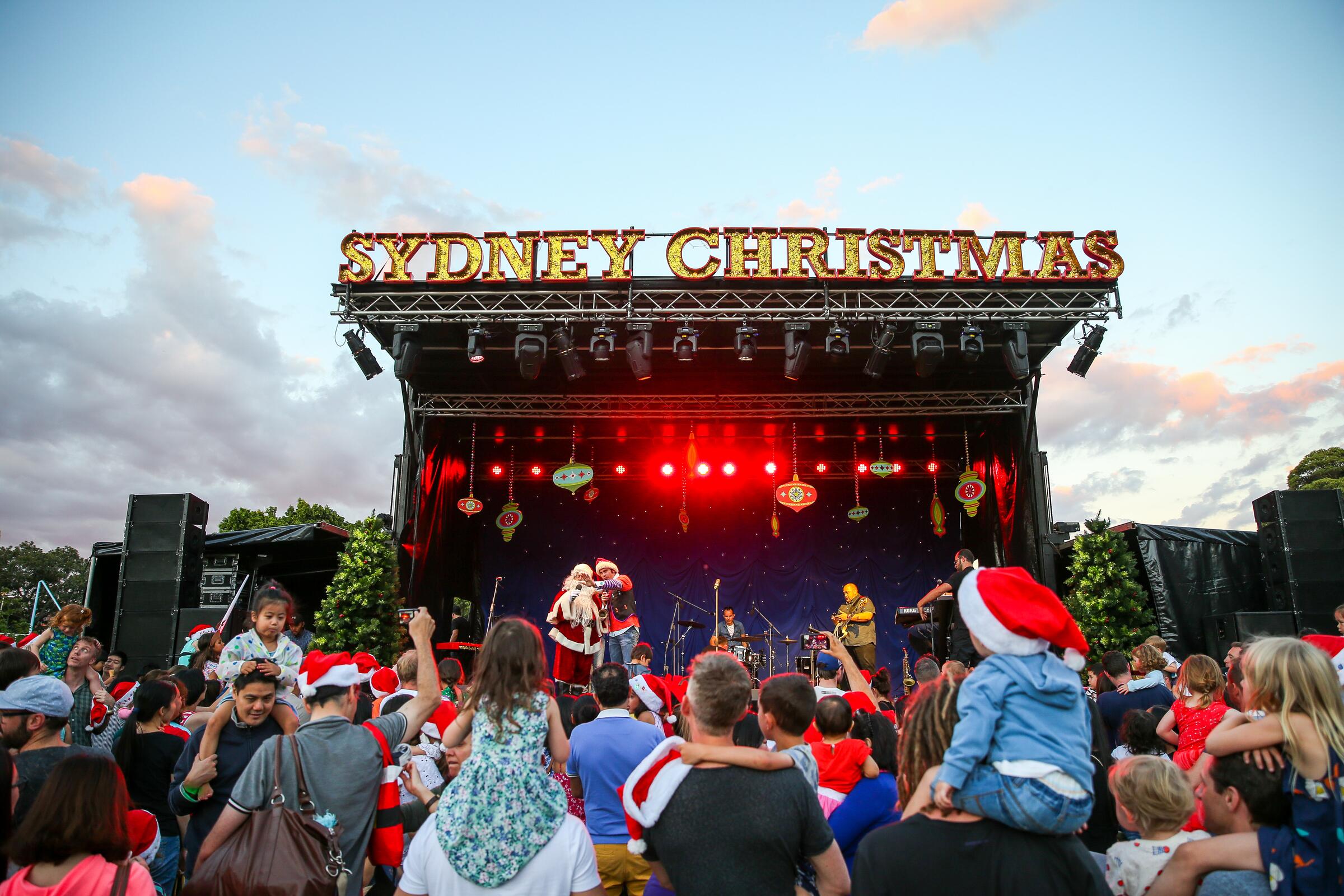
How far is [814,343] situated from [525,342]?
16.6ft

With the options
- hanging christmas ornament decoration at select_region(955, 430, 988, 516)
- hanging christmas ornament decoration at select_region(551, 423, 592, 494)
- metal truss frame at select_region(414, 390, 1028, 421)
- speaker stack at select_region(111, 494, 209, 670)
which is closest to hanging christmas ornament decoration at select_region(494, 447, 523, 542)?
hanging christmas ornament decoration at select_region(551, 423, 592, 494)

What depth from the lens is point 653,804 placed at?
2.34 metres

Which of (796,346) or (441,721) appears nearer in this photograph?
(441,721)

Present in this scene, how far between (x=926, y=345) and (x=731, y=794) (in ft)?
34.8

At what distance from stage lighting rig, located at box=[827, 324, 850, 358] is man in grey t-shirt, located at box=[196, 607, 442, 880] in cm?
980

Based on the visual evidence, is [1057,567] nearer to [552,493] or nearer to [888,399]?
[888,399]

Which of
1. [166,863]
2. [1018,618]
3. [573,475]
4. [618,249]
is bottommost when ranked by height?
[166,863]

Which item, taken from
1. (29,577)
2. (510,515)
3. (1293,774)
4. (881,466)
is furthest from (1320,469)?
(29,577)

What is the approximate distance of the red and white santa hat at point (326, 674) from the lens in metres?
2.90

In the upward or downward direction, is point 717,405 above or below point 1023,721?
above

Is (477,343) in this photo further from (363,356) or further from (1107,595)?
(1107,595)

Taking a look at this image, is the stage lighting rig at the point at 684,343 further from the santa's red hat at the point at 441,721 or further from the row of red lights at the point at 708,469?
the santa's red hat at the point at 441,721

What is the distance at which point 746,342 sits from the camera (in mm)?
11773

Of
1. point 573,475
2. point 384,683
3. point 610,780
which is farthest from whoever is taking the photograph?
point 573,475
